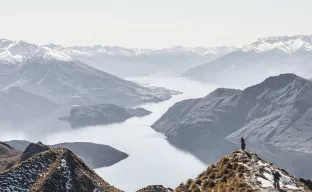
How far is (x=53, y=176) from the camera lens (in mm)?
53938

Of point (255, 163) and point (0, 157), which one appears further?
point (0, 157)

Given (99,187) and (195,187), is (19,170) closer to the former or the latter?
(99,187)

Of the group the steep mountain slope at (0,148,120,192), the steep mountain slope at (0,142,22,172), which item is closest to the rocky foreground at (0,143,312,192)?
the steep mountain slope at (0,148,120,192)

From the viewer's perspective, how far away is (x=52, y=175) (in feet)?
177

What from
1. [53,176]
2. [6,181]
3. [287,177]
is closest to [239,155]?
[287,177]

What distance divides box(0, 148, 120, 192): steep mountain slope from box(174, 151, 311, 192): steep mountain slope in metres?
22.0

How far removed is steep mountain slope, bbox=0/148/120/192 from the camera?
5247 cm

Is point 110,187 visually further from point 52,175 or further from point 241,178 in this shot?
point 241,178

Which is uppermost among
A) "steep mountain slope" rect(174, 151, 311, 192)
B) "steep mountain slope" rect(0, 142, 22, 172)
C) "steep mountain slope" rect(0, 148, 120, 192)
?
"steep mountain slope" rect(174, 151, 311, 192)

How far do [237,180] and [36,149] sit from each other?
406 ft

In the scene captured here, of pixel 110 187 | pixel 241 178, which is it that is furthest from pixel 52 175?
pixel 241 178

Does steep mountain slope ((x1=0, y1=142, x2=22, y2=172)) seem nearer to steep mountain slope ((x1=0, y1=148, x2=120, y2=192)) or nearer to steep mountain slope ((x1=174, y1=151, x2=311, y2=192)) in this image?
steep mountain slope ((x1=0, y1=148, x2=120, y2=192))

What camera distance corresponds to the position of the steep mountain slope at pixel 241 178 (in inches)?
1175

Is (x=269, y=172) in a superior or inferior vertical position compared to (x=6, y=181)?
superior
